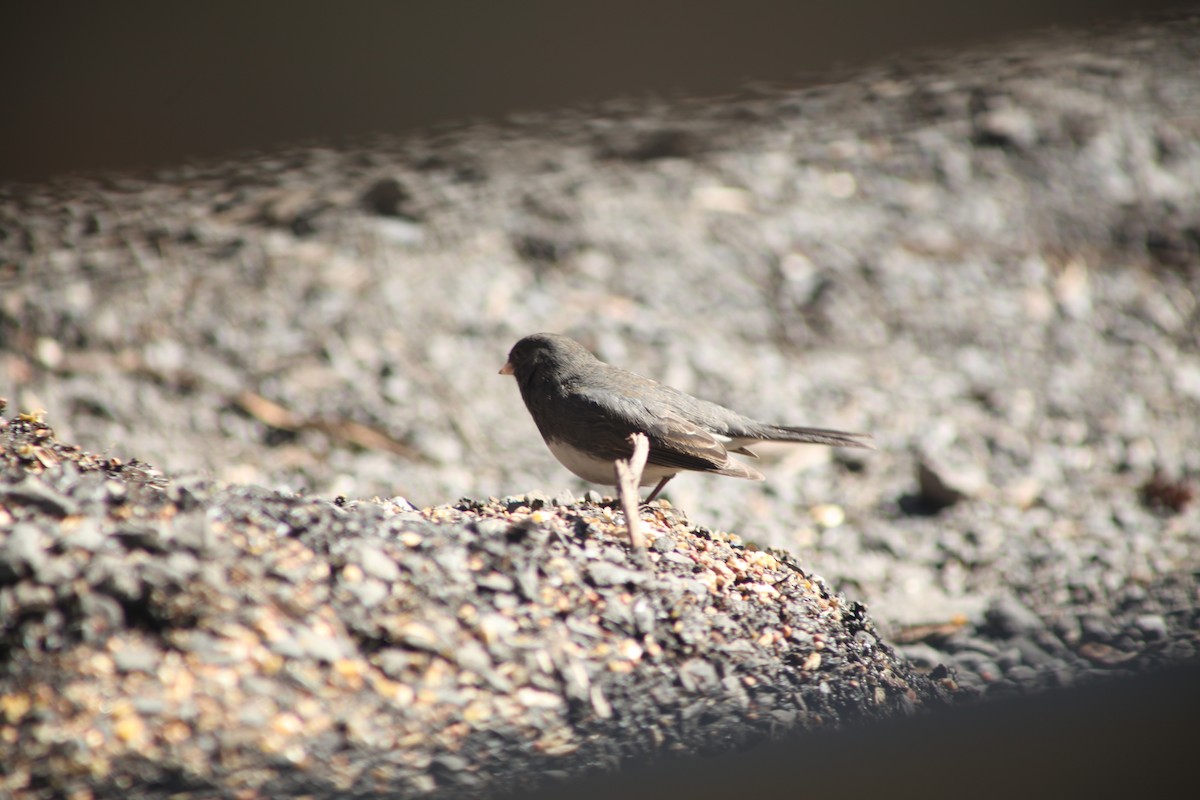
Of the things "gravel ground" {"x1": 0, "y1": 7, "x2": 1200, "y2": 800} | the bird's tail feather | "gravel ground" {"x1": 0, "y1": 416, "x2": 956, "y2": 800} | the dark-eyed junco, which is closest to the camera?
"gravel ground" {"x1": 0, "y1": 416, "x2": 956, "y2": 800}

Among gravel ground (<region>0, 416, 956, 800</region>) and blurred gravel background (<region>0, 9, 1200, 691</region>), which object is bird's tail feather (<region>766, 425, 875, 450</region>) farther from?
gravel ground (<region>0, 416, 956, 800</region>)

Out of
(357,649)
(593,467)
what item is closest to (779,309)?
(593,467)

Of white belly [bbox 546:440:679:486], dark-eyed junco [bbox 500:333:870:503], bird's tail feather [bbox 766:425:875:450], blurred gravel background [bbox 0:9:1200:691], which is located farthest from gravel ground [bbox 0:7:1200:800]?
white belly [bbox 546:440:679:486]

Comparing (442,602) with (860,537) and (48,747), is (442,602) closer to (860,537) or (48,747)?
(48,747)

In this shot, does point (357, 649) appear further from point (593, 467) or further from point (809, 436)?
point (809, 436)

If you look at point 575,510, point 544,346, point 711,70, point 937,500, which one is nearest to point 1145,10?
point 711,70

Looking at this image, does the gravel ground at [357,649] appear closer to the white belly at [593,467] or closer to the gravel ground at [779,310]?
the white belly at [593,467]

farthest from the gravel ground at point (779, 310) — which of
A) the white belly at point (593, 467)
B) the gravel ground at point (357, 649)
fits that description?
the gravel ground at point (357, 649)
